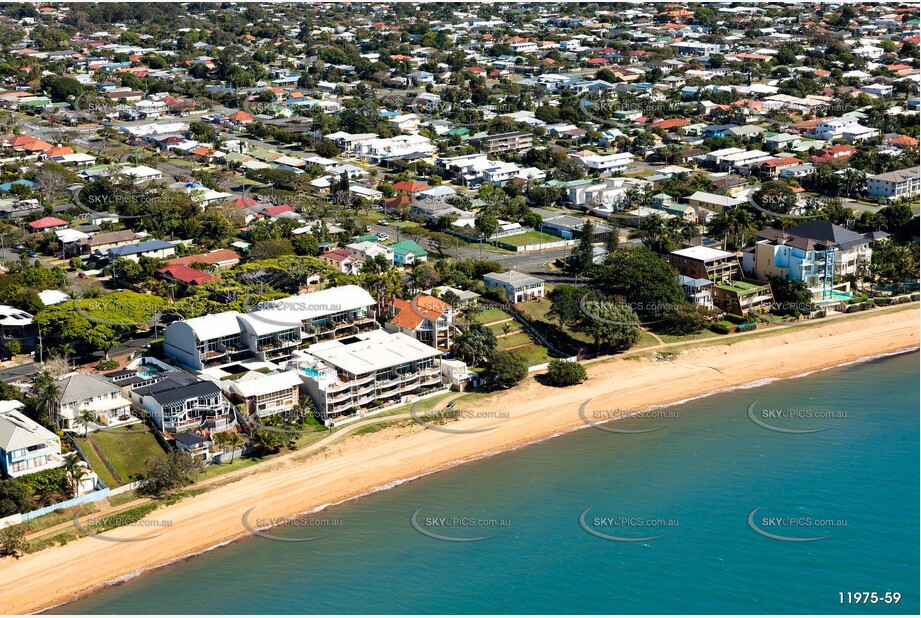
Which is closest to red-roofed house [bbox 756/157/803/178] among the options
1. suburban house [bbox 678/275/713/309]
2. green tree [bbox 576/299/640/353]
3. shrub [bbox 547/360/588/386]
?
suburban house [bbox 678/275/713/309]

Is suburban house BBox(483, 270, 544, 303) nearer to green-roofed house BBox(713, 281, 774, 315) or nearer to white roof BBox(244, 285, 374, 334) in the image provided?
white roof BBox(244, 285, 374, 334)

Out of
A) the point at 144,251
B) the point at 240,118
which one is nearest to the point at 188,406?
the point at 144,251

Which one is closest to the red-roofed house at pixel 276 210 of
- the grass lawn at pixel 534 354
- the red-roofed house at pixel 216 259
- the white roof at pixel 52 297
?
the red-roofed house at pixel 216 259

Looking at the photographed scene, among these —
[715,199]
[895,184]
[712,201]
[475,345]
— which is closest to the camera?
[475,345]

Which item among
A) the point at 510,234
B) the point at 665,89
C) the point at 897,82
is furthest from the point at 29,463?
the point at 897,82

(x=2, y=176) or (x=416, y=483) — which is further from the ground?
(x=2, y=176)

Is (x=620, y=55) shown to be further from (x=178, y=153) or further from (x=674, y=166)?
(x=178, y=153)

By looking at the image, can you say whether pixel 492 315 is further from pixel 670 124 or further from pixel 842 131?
pixel 842 131
